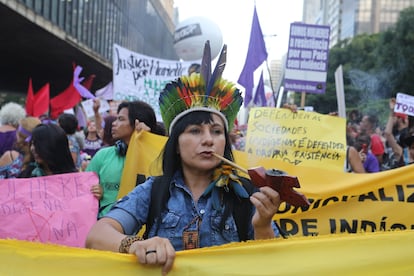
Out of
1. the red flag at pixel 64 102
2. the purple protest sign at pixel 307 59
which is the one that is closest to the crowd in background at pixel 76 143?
the purple protest sign at pixel 307 59

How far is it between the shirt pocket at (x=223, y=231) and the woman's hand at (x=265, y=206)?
20cm

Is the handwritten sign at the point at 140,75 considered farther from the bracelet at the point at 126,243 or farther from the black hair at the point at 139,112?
the bracelet at the point at 126,243

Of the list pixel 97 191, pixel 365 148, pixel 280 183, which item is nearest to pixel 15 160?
pixel 97 191

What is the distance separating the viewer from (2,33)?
70.4 ft

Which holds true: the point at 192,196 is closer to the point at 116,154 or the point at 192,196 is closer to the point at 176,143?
the point at 176,143

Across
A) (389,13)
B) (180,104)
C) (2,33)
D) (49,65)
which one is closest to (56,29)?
(2,33)

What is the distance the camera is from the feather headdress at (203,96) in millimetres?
2098

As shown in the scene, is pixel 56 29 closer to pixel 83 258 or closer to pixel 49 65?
pixel 49 65

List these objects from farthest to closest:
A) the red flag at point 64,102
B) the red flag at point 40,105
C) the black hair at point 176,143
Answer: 1. the red flag at point 64,102
2. the red flag at point 40,105
3. the black hair at point 176,143

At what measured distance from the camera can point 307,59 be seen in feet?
25.3

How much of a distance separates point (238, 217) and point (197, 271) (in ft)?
1.17

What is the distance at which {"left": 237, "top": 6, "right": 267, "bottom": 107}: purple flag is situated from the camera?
7.04 meters

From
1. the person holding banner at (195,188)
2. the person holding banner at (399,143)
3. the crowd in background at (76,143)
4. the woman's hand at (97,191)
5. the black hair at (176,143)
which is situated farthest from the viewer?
the person holding banner at (399,143)

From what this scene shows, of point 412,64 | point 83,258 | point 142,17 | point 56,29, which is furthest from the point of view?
point 142,17
